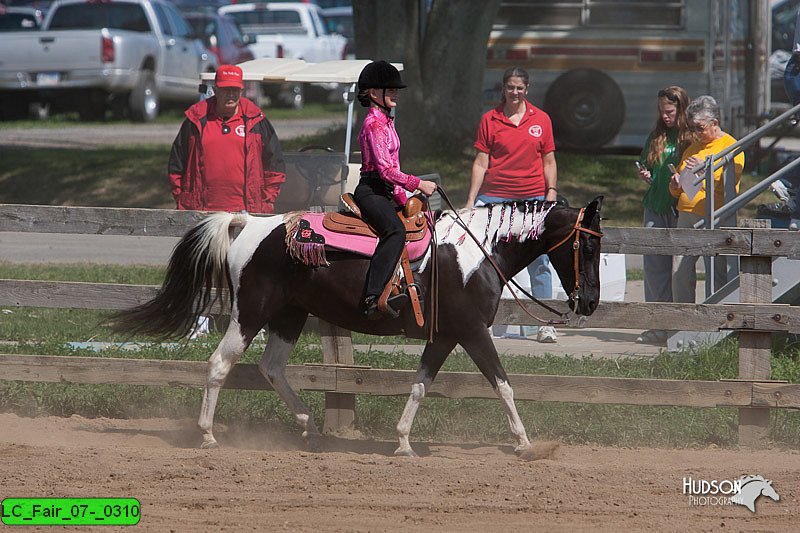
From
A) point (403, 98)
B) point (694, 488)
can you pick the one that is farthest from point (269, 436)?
point (403, 98)

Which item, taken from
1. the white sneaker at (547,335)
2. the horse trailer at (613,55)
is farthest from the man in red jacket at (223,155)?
the horse trailer at (613,55)

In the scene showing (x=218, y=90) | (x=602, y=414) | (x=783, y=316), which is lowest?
(x=602, y=414)

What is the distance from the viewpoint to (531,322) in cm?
823

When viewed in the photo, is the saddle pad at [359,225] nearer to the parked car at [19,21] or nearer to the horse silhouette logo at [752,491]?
the horse silhouette logo at [752,491]

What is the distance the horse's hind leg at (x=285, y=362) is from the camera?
7879mm

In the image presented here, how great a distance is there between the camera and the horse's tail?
783 cm

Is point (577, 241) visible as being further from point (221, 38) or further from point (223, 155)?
point (221, 38)

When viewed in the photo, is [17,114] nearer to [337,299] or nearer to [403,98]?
[403,98]

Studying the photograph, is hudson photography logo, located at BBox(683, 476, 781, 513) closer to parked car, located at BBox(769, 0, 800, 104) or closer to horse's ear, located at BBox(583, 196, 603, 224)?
horse's ear, located at BBox(583, 196, 603, 224)

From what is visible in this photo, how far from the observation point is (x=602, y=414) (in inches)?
337

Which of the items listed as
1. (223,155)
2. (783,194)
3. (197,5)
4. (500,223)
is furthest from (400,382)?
(197,5)

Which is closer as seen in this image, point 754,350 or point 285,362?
point 285,362

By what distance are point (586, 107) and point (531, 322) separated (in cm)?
1122

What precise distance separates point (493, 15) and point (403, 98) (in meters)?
1.77
